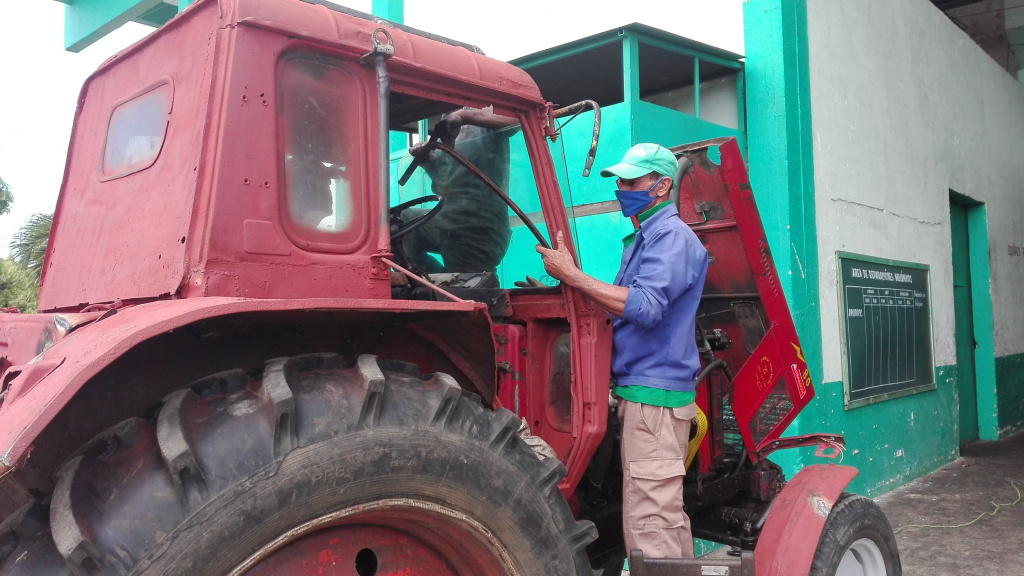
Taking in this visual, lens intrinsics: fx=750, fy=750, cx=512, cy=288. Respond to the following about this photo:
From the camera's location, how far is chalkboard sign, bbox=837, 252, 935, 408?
20.6ft

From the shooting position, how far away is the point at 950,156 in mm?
8367

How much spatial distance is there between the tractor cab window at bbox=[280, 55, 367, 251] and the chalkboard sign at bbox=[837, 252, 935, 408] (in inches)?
198

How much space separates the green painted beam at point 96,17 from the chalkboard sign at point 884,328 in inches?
303

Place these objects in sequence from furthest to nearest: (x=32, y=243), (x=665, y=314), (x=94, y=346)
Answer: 1. (x=32, y=243)
2. (x=665, y=314)
3. (x=94, y=346)

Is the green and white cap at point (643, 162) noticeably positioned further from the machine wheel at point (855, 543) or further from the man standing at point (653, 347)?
the machine wheel at point (855, 543)

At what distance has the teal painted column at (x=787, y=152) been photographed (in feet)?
18.5

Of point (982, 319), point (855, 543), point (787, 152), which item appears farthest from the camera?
point (982, 319)

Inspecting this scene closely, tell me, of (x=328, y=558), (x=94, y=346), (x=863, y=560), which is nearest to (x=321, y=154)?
(x=94, y=346)

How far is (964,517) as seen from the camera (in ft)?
19.9

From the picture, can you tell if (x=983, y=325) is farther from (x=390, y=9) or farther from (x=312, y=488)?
(x=312, y=488)

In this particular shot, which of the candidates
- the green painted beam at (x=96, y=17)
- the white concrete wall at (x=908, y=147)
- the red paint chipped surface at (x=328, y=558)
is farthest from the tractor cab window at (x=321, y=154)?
the green painted beam at (x=96, y=17)

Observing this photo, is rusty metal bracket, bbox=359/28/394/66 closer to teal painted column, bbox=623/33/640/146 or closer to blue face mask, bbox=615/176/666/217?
blue face mask, bbox=615/176/666/217

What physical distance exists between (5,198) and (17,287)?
4.13 meters

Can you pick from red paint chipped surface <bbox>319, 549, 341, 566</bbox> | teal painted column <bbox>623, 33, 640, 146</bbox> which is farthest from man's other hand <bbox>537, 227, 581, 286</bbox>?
teal painted column <bbox>623, 33, 640, 146</bbox>
